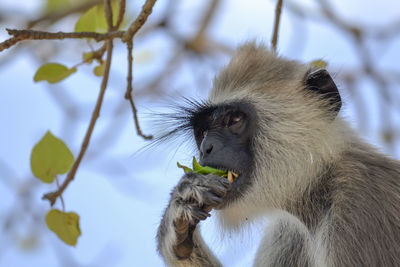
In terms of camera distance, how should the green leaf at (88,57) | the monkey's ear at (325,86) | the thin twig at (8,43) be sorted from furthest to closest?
the monkey's ear at (325,86)
the green leaf at (88,57)
the thin twig at (8,43)

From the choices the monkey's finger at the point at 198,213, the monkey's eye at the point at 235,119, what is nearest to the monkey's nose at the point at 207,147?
the monkey's eye at the point at 235,119

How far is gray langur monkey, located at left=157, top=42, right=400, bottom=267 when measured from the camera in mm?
3553

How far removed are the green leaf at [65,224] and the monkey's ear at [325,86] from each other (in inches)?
70.9

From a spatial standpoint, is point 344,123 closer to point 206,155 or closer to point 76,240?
point 206,155

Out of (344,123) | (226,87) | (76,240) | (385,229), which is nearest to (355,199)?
(385,229)

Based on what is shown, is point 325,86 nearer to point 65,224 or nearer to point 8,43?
point 65,224

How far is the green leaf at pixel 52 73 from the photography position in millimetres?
3768

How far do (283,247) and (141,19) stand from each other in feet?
6.66

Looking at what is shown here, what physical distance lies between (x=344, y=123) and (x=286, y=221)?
0.80 metres

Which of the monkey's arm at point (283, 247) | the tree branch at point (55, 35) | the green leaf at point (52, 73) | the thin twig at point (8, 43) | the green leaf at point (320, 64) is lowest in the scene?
the monkey's arm at point (283, 247)

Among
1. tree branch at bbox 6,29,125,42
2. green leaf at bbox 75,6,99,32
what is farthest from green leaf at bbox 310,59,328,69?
green leaf at bbox 75,6,99,32

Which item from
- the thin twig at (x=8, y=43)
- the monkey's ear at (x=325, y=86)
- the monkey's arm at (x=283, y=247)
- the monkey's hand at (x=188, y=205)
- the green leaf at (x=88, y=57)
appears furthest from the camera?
the monkey's arm at (x=283, y=247)

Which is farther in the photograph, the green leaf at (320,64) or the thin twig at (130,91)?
the green leaf at (320,64)

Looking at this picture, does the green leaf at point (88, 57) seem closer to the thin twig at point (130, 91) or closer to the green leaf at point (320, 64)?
the thin twig at point (130, 91)
